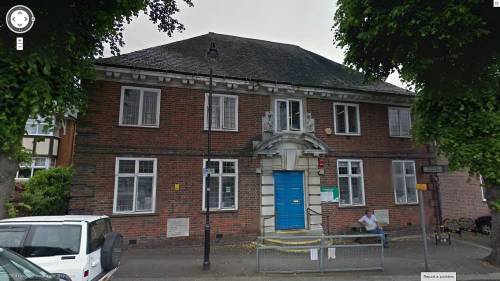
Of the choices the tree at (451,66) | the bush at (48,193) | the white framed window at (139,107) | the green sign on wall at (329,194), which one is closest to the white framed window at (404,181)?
the green sign on wall at (329,194)

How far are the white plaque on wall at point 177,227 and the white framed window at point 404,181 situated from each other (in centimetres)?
1003

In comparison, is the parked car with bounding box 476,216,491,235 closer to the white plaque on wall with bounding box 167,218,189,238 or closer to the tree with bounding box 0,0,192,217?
the white plaque on wall with bounding box 167,218,189,238

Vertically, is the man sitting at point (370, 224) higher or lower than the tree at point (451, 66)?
lower

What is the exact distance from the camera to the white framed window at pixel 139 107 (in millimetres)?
11438

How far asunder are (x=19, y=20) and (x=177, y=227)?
26.1ft

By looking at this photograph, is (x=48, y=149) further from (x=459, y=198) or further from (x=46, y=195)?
(x=459, y=198)

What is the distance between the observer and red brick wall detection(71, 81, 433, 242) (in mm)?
10734

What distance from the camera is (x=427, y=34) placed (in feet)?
27.5

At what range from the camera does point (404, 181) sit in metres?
14.8

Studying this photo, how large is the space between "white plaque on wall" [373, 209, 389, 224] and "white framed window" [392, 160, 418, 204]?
0.96 metres

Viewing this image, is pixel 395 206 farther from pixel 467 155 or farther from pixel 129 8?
pixel 129 8

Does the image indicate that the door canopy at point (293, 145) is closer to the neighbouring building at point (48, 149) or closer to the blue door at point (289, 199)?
the blue door at point (289, 199)

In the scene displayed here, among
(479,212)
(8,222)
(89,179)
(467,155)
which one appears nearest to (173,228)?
(89,179)

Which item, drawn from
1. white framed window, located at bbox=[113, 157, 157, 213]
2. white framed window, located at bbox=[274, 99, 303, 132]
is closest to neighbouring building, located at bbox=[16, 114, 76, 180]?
white framed window, located at bbox=[113, 157, 157, 213]
